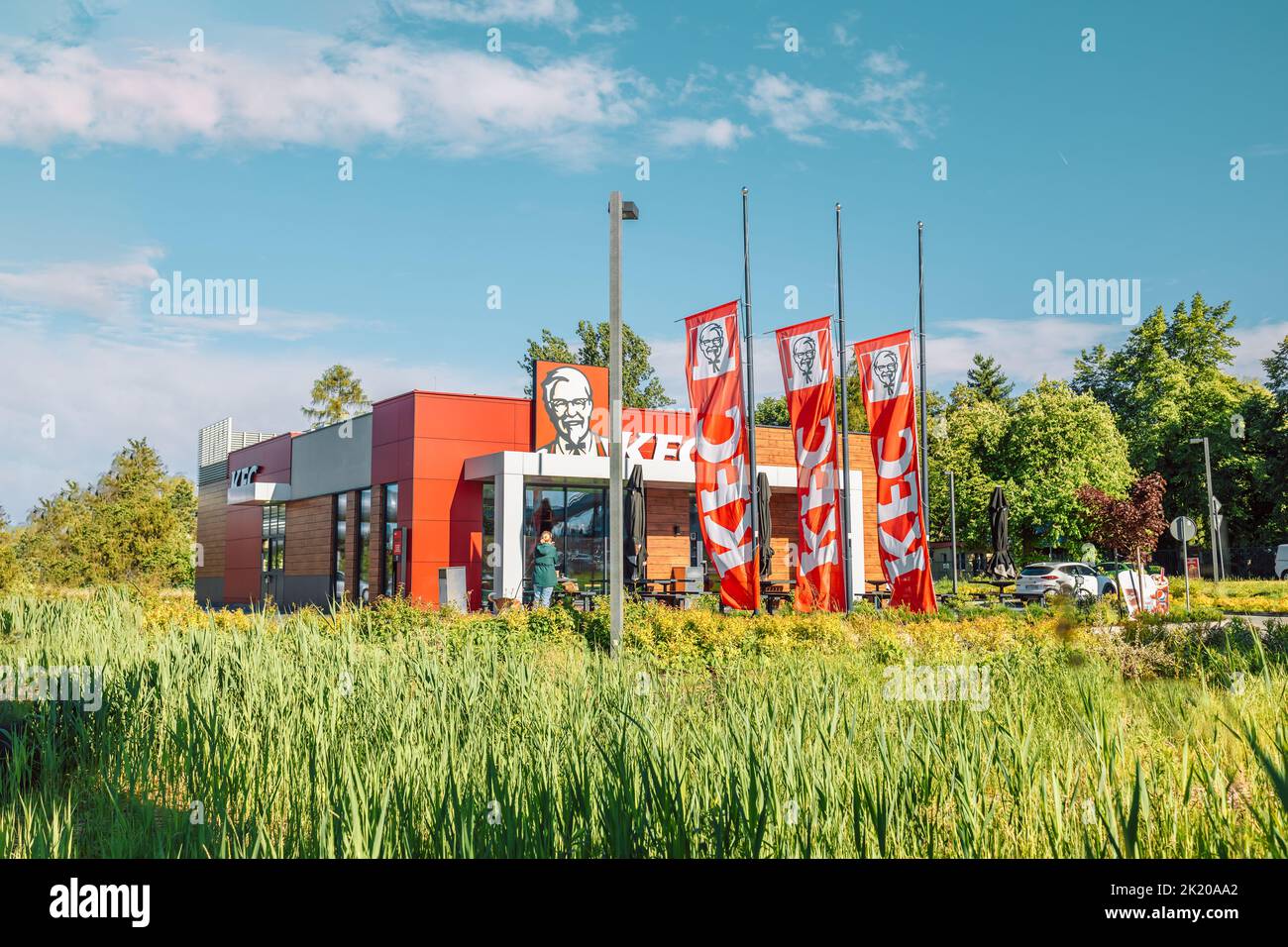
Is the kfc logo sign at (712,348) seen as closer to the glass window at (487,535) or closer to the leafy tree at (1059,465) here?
the glass window at (487,535)

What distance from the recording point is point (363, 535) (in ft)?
82.6

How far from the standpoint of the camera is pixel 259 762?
4.29m

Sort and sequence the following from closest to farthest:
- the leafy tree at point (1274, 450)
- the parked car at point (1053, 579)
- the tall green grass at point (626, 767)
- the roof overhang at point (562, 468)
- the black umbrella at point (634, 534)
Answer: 1. the tall green grass at point (626, 767)
2. the black umbrella at point (634, 534)
3. the roof overhang at point (562, 468)
4. the parked car at point (1053, 579)
5. the leafy tree at point (1274, 450)

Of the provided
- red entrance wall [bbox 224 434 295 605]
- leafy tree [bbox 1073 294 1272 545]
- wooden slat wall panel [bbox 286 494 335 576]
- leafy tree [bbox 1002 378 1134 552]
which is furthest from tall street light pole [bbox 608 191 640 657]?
leafy tree [bbox 1073 294 1272 545]

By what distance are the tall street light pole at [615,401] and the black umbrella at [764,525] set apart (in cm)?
698

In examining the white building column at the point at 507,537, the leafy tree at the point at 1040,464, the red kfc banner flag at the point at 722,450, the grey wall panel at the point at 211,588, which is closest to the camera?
the red kfc banner flag at the point at 722,450

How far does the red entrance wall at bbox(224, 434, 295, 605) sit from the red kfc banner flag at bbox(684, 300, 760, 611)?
18.6 meters

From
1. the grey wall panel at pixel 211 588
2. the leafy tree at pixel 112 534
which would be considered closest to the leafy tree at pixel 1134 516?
the leafy tree at pixel 112 534

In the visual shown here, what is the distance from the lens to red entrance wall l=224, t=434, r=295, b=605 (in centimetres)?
2998

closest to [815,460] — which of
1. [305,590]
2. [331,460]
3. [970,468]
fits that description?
[331,460]

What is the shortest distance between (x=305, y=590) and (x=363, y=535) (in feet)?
13.5

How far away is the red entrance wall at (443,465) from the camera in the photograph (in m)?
22.0

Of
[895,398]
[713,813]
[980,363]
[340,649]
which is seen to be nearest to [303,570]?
[895,398]
